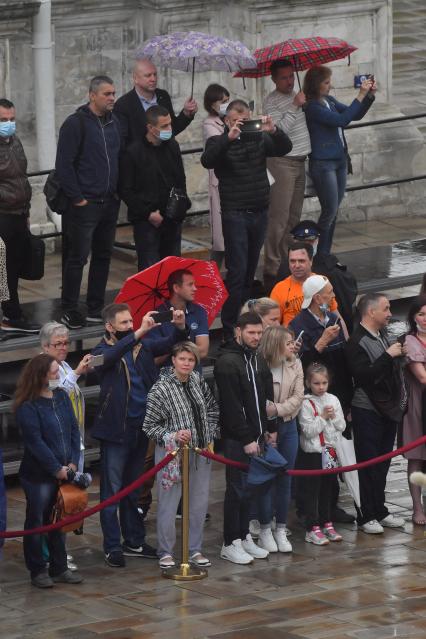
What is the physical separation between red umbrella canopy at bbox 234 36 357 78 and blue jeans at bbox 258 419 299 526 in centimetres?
392

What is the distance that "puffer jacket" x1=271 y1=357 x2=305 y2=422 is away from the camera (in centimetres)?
1277

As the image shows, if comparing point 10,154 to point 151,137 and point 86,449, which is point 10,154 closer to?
point 151,137

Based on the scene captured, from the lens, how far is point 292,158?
51.8ft

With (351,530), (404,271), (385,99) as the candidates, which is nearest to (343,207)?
(385,99)

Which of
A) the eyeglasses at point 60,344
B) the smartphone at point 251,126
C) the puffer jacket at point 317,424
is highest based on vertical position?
the smartphone at point 251,126

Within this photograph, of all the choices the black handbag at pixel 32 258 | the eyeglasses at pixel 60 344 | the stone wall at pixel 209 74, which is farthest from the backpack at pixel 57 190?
the stone wall at pixel 209 74

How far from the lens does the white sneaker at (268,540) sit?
12.8m

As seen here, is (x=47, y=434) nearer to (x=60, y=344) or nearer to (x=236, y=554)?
(x=60, y=344)

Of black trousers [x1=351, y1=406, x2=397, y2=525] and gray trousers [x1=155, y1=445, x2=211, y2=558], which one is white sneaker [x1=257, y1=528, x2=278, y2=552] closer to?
gray trousers [x1=155, y1=445, x2=211, y2=558]

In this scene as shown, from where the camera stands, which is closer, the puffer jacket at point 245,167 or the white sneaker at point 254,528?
the white sneaker at point 254,528

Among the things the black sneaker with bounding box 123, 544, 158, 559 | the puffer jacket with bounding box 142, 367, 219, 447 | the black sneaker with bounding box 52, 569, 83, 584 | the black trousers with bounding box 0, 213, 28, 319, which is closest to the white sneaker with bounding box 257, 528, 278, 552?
the black sneaker with bounding box 123, 544, 158, 559

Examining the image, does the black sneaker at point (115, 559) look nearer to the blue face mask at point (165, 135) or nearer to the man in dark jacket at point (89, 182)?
the man in dark jacket at point (89, 182)


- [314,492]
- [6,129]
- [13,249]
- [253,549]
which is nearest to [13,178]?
[6,129]

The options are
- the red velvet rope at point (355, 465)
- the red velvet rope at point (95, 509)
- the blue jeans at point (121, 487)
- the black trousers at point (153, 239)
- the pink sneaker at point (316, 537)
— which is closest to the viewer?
the red velvet rope at point (95, 509)
